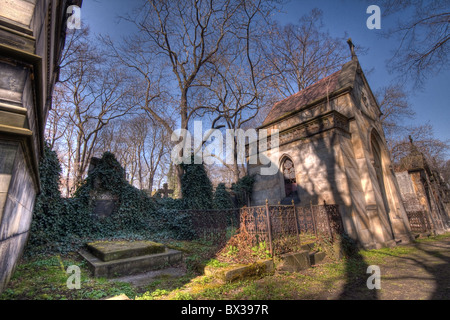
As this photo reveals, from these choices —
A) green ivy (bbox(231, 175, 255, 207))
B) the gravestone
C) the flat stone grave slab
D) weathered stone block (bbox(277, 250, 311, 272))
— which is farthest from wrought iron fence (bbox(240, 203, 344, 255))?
the gravestone

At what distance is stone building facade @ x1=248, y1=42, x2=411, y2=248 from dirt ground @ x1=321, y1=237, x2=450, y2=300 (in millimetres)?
2415

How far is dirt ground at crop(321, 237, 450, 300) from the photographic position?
4184 millimetres

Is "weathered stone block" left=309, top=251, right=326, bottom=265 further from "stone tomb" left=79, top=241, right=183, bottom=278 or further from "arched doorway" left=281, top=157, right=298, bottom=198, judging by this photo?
"arched doorway" left=281, top=157, right=298, bottom=198

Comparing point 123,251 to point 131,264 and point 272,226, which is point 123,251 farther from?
point 272,226

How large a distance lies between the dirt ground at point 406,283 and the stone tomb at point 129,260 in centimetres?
428

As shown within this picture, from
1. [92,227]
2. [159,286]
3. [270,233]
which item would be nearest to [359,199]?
[270,233]

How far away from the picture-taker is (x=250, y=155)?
47.5 feet

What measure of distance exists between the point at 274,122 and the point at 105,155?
10.7 m

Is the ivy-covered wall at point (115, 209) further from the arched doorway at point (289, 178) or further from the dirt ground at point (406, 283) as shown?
the dirt ground at point (406, 283)

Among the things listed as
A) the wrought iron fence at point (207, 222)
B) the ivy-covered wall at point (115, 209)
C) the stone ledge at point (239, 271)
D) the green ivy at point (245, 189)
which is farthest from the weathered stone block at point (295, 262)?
the green ivy at point (245, 189)

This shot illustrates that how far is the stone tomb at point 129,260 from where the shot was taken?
202 inches

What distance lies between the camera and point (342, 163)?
9.43 metres

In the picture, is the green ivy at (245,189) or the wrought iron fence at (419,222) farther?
the wrought iron fence at (419,222)

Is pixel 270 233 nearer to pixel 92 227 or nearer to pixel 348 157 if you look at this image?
pixel 348 157
